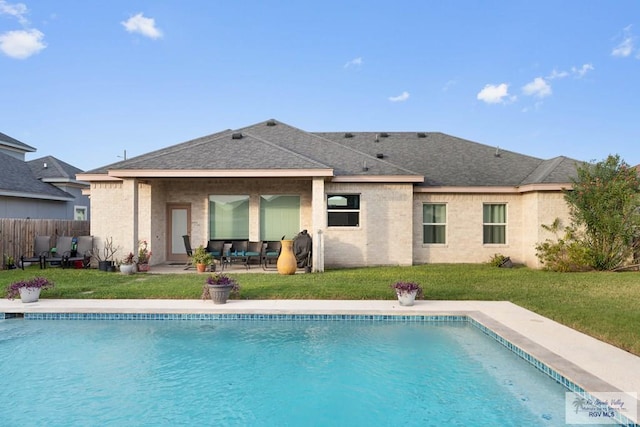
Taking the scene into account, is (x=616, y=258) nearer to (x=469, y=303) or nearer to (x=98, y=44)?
(x=469, y=303)

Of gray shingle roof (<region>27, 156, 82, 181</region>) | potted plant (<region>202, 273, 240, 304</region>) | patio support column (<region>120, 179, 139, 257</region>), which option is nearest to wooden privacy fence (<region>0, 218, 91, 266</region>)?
patio support column (<region>120, 179, 139, 257</region>)

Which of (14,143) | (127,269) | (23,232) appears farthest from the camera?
(14,143)

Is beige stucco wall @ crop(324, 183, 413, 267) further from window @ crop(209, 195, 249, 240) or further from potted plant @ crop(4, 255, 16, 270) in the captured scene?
potted plant @ crop(4, 255, 16, 270)

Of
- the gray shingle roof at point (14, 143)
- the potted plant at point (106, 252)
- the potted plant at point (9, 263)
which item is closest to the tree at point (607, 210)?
the potted plant at point (106, 252)

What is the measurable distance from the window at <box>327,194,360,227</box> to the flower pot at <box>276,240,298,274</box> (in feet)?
7.97

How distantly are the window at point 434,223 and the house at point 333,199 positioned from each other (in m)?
0.04

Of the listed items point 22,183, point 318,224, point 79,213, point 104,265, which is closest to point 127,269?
point 104,265

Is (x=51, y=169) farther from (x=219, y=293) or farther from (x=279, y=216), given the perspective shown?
(x=219, y=293)

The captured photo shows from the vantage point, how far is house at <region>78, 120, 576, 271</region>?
1439cm

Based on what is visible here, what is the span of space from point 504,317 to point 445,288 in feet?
9.77

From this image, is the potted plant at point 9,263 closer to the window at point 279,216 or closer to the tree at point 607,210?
the window at point 279,216

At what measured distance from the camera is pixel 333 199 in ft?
50.8

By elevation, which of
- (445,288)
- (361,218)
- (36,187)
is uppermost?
(36,187)

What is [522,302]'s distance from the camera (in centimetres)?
947
